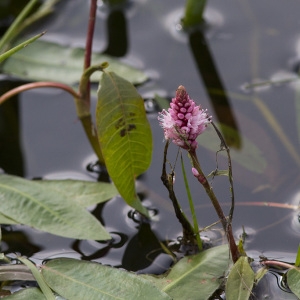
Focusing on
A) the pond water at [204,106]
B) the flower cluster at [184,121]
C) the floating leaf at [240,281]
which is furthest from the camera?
the pond water at [204,106]

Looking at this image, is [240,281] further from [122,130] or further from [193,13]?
[193,13]

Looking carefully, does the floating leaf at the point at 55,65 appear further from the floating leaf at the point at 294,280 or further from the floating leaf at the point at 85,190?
the floating leaf at the point at 294,280

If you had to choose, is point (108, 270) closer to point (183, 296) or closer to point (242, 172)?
point (183, 296)

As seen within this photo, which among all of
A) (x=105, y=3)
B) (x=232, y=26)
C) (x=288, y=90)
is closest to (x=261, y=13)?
(x=232, y=26)

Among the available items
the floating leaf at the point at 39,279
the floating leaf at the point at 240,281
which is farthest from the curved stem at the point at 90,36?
the floating leaf at the point at 240,281

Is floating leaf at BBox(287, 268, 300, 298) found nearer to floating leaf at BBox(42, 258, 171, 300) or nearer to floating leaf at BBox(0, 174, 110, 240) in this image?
floating leaf at BBox(42, 258, 171, 300)
